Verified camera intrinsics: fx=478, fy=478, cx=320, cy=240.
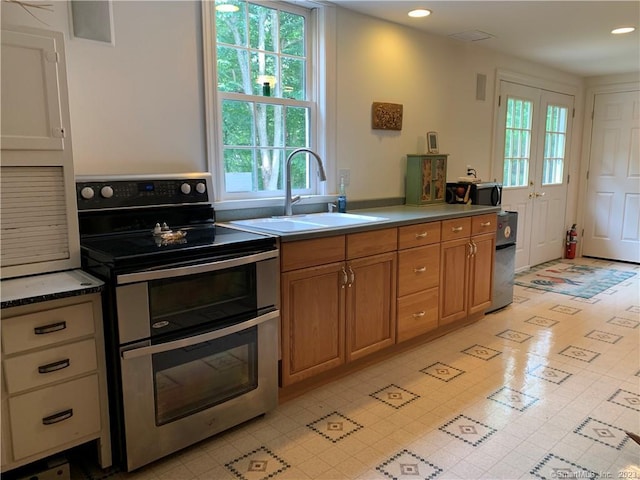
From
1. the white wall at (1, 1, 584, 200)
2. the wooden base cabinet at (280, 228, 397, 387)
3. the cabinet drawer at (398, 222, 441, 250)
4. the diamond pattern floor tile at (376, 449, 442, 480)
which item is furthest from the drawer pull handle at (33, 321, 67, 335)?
the cabinet drawer at (398, 222, 441, 250)

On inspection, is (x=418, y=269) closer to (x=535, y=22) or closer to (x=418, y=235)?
(x=418, y=235)

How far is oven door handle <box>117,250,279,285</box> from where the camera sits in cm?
170

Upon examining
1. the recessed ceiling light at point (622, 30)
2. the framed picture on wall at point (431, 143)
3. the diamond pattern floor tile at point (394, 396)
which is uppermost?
the recessed ceiling light at point (622, 30)

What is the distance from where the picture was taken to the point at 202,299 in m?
1.95

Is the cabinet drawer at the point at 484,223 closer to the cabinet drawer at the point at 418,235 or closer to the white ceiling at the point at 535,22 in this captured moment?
the cabinet drawer at the point at 418,235

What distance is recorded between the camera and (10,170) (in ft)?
5.68

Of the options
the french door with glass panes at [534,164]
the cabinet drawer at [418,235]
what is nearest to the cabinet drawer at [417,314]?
the cabinet drawer at [418,235]

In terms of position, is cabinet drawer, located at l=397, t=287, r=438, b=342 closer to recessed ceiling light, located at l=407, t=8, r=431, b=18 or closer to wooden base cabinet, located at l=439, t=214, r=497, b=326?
wooden base cabinet, located at l=439, t=214, r=497, b=326

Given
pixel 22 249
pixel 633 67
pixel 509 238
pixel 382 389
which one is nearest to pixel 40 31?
pixel 22 249

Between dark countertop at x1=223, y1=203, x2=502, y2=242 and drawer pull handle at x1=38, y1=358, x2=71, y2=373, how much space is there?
3.26ft

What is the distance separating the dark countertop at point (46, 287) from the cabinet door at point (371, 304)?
1.30 m

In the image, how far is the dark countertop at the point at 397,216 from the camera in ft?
7.67

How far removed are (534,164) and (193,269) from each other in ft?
15.1

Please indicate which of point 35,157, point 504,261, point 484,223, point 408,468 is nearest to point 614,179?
point 504,261
